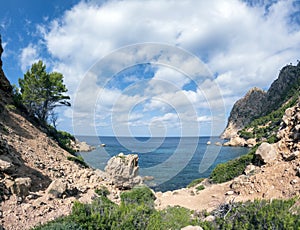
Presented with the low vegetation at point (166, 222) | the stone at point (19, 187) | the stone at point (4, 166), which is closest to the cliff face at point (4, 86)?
the stone at point (4, 166)

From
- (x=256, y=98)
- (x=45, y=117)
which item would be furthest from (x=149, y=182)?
(x=256, y=98)

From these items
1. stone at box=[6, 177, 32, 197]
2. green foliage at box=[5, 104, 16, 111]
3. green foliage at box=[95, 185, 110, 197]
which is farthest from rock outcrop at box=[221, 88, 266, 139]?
stone at box=[6, 177, 32, 197]

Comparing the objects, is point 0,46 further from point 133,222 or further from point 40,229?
point 133,222

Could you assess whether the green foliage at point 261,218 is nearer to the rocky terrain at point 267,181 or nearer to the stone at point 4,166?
the rocky terrain at point 267,181

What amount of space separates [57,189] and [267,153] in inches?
660

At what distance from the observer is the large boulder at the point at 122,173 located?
63.9ft

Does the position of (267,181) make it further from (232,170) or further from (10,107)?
(10,107)

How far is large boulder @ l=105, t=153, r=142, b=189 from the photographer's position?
19484mm

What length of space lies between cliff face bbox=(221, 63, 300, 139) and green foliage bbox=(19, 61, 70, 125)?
92082 mm

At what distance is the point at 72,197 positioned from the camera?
38.2ft

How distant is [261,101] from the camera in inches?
4936

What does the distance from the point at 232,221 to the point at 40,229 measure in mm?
6121

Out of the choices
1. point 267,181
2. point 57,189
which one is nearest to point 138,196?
point 57,189

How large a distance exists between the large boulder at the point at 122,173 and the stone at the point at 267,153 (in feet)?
37.1
